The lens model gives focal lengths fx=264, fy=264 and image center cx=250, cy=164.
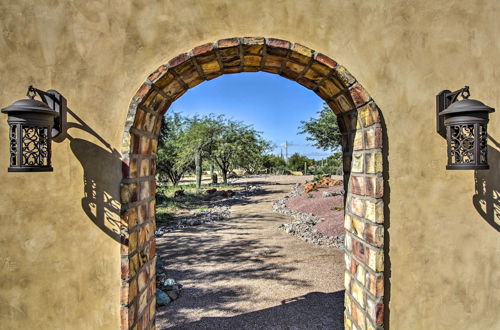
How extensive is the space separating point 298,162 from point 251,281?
103 feet

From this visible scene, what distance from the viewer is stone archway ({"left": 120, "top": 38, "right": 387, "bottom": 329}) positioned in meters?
1.50

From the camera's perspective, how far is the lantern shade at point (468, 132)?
1.32 m

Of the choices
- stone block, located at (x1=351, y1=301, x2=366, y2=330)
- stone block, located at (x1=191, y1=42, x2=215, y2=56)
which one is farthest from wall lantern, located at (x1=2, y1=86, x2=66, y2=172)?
stone block, located at (x1=351, y1=301, x2=366, y2=330)

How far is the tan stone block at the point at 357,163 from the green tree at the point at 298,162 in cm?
3285

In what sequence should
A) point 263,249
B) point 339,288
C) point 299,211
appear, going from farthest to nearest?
point 299,211, point 263,249, point 339,288

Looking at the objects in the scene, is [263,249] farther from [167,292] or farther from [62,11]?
[62,11]

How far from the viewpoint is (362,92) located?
152 centimetres


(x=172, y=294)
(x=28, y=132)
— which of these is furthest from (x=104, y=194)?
(x=172, y=294)

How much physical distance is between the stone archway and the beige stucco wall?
8cm

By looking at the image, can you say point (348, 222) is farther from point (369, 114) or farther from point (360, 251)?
point (369, 114)

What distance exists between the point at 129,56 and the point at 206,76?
0.48 metres

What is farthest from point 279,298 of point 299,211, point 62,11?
point 299,211

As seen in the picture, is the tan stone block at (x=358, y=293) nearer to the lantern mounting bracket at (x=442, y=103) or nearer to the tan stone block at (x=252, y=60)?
the lantern mounting bracket at (x=442, y=103)

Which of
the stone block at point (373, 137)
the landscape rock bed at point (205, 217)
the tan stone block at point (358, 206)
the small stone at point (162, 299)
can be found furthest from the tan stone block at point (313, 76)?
the landscape rock bed at point (205, 217)
